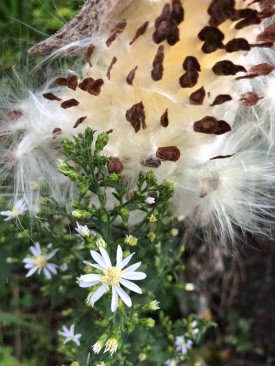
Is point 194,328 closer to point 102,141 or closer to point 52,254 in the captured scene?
point 52,254

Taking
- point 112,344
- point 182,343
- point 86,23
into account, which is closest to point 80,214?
point 112,344

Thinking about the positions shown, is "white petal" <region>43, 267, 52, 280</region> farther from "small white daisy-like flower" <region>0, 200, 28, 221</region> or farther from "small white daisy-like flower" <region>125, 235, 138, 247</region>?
"small white daisy-like flower" <region>125, 235, 138, 247</region>

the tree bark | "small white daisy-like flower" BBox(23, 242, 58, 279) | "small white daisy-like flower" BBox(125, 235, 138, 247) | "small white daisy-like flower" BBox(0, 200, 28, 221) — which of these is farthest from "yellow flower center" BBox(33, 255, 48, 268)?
the tree bark

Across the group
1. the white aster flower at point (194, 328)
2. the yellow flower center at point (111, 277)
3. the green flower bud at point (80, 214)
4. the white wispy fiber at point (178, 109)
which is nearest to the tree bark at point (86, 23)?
the white wispy fiber at point (178, 109)

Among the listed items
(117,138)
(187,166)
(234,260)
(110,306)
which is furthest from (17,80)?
(234,260)

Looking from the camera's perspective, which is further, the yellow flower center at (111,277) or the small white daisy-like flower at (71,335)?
the small white daisy-like flower at (71,335)

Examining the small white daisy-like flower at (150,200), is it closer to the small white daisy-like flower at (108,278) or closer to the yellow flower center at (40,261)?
the small white daisy-like flower at (108,278)
